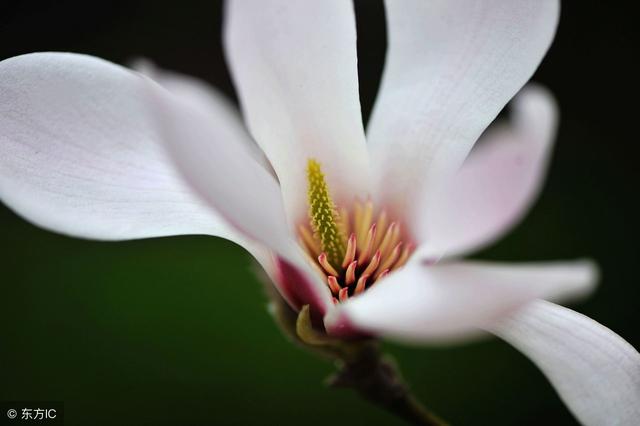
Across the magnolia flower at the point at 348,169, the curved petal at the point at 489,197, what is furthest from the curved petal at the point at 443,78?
the curved petal at the point at 489,197

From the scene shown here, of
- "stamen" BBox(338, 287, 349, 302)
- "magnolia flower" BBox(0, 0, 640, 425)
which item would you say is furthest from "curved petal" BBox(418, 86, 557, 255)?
"stamen" BBox(338, 287, 349, 302)

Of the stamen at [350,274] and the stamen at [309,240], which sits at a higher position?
the stamen at [309,240]

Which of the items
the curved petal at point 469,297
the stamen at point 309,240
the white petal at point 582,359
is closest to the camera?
the curved petal at point 469,297

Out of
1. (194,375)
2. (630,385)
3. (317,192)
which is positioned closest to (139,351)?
(194,375)

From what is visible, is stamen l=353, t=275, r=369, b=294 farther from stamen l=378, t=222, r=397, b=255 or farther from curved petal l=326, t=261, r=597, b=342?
curved petal l=326, t=261, r=597, b=342

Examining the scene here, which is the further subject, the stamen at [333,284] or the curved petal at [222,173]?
the stamen at [333,284]

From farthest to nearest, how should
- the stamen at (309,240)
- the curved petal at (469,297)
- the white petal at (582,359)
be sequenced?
the stamen at (309,240)
the white petal at (582,359)
the curved petal at (469,297)

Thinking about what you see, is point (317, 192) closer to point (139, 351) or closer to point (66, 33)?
point (139, 351)

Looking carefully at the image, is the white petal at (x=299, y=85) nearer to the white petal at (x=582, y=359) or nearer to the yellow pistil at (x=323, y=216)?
the yellow pistil at (x=323, y=216)
